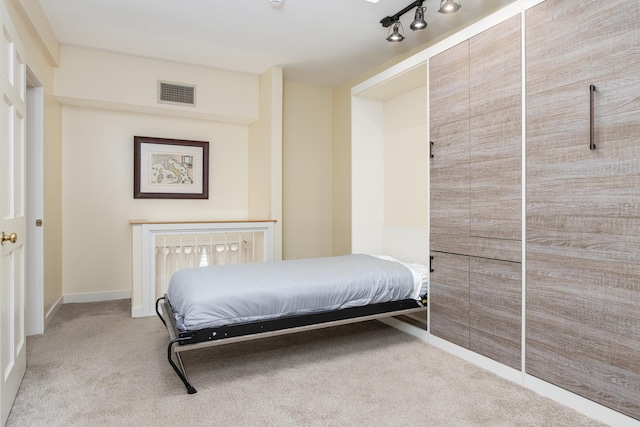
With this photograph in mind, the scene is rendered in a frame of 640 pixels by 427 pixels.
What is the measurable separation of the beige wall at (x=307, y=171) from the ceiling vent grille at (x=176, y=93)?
3.64ft

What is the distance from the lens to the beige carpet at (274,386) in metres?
1.88

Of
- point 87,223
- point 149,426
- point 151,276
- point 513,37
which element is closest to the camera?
point 149,426

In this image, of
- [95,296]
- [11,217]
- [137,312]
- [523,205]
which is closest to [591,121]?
[523,205]

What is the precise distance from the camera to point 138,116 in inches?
172

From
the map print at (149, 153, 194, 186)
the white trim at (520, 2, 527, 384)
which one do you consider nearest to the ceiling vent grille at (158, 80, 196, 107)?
the map print at (149, 153, 194, 186)

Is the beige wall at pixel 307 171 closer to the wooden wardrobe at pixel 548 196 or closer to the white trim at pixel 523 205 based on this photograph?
the wooden wardrobe at pixel 548 196

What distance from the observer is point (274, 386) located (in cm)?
220

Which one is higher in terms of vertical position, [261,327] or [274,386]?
[261,327]

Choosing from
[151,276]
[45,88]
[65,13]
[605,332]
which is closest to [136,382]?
[151,276]

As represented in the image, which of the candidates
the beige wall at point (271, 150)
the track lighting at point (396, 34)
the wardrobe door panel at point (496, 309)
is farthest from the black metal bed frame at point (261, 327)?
the track lighting at point (396, 34)

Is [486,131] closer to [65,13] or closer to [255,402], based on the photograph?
[255,402]

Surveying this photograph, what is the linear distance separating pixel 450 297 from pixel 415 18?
6.84 ft

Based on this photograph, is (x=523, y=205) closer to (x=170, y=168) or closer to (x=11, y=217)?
(x=11, y=217)

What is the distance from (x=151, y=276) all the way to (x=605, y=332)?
3.47 meters
